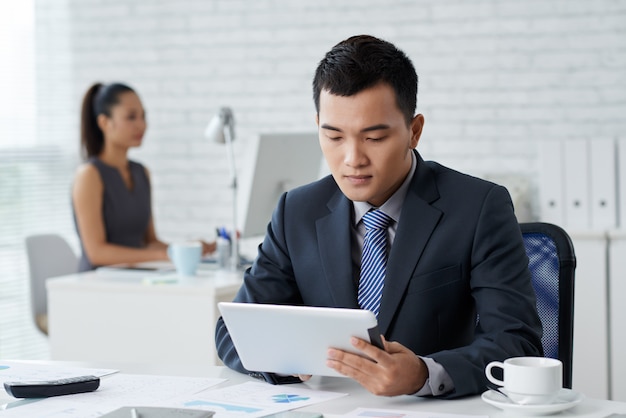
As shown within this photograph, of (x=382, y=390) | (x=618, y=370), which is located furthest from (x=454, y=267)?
(x=618, y=370)

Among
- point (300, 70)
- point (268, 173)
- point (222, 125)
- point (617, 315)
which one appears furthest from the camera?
point (300, 70)

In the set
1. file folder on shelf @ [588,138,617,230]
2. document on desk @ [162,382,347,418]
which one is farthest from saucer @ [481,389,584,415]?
file folder on shelf @ [588,138,617,230]

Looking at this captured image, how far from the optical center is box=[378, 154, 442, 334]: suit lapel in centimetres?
177

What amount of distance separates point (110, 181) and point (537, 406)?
9.73 feet

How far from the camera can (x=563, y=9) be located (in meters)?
4.27

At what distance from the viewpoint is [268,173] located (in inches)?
129

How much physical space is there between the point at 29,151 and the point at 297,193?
3253 mm

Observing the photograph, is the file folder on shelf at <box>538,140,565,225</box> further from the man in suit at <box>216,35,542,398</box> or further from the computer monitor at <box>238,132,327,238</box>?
the man in suit at <box>216,35,542,398</box>

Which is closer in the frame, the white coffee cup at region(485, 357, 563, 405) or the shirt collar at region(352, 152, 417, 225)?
the white coffee cup at region(485, 357, 563, 405)

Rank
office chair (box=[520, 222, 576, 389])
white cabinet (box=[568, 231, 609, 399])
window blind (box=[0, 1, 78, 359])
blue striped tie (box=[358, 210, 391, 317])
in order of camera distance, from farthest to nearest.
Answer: window blind (box=[0, 1, 78, 359]), white cabinet (box=[568, 231, 609, 399]), office chair (box=[520, 222, 576, 389]), blue striped tie (box=[358, 210, 391, 317])

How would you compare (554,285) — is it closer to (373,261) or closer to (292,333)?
(373,261)

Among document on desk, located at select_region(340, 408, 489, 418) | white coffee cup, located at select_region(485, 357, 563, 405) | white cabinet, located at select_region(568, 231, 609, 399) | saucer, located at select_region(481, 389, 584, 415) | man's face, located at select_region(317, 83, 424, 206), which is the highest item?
man's face, located at select_region(317, 83, 424, 206)

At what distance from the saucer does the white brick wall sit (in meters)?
2.99

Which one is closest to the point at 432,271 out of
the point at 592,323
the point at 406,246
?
the point at 406,246
